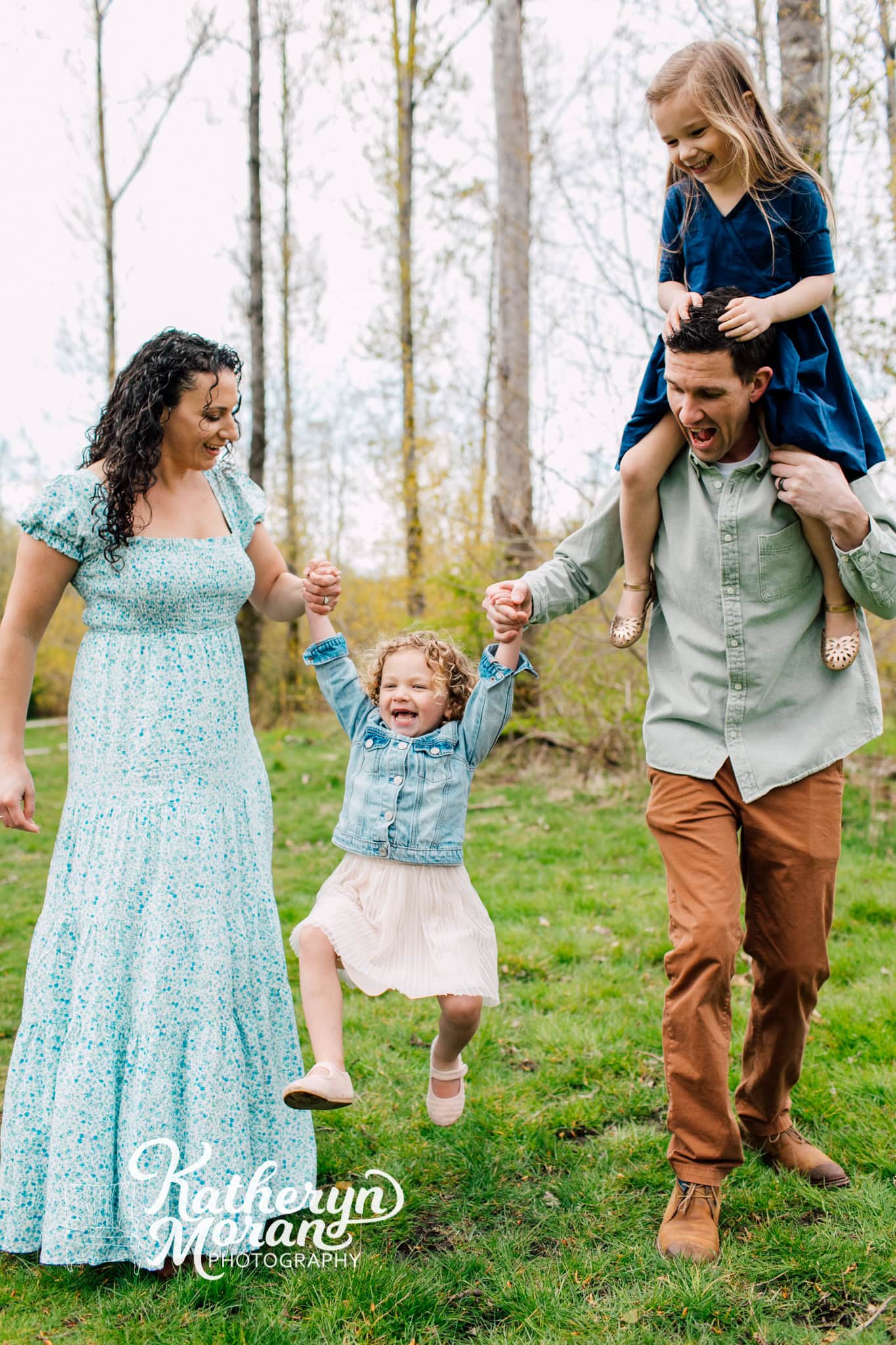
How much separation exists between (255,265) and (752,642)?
38.5 feet

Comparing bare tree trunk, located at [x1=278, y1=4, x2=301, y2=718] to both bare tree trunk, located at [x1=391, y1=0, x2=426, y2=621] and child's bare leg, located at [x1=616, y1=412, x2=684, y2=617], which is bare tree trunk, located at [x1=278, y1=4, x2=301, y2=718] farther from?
child's bare leg, located at [x1=616, y1=412, x2=684, y2=617]

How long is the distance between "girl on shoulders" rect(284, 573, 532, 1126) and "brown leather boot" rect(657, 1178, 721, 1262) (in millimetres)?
652

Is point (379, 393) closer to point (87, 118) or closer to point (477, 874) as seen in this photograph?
point (87, 118)

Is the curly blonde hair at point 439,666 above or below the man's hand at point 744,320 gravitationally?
below

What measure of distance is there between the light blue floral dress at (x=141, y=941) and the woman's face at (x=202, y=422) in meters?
0.23

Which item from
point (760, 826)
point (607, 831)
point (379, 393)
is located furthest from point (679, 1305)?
point (379, 393)

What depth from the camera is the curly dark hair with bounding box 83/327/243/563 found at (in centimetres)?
286

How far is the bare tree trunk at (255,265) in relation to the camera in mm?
12945

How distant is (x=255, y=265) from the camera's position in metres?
13.1

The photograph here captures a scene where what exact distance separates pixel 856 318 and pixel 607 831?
3848mm

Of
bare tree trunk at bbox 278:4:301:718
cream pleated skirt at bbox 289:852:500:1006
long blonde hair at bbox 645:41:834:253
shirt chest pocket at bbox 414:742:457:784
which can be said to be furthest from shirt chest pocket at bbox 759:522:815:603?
bare tree trunk at bbox 278:4:301:718

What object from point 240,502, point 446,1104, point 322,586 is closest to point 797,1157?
point 446,1104

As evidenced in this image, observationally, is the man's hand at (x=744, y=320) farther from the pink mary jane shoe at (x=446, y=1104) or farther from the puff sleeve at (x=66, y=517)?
the pink mary jane shoe at (x=446, y=1104)

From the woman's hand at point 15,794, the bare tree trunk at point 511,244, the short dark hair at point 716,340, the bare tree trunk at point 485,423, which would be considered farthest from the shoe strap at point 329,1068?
the bare tree trunk at point 511,244
